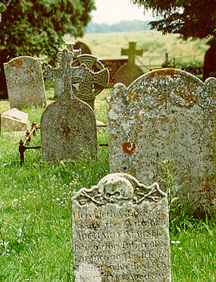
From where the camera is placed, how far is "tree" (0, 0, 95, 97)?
21391 mm

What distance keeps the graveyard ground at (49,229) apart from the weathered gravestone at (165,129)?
1.67ft

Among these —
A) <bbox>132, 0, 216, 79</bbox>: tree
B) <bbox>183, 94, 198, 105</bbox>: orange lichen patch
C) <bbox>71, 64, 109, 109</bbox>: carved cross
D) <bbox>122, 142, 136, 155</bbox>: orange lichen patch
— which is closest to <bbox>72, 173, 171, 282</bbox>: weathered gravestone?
<bbox>122, 142, 136, 155</bbox>: orange lichen patch

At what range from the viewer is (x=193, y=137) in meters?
6.96

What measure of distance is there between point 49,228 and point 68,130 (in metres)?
3.31

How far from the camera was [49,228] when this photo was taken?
6785 millimetres

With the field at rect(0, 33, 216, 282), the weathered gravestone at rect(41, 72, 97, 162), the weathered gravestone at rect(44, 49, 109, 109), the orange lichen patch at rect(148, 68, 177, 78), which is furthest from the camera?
the weathered gravestone at rect(44, 49, 109, 109)

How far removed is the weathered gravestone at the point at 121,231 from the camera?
4801mm

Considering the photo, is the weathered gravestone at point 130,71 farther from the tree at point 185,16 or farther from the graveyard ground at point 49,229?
the graveyard ground at point 49,229

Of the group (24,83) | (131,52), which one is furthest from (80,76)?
(131,52)

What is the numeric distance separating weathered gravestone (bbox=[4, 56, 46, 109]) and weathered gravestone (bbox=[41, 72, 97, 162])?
717 centimetres

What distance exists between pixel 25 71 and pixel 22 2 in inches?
193

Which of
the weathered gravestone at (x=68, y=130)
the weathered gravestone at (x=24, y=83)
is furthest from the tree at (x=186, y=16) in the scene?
the weathered gravestone at (x=68, y=130)

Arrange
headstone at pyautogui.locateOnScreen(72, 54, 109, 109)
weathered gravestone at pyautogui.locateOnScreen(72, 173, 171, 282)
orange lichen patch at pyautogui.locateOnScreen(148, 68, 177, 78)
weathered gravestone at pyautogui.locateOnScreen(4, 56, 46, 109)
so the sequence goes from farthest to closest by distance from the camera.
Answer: weathered gravestone at pyautogui.locateOnScreen(4, 56, 46, 109) → headstone at pyautogui.locateOnScreen(72, 54, 109, 109) → orange lichen patch at pyautogui.locateOnScreen(148, 68, 177, 78) → weathered gravestone at pyautogui.locateOnScreen(72, 173, 171, 282)

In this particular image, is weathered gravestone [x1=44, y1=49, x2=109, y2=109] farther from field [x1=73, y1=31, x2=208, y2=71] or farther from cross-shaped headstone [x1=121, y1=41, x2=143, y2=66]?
field [x1=73, y1=31, x2=208, y2=71]
